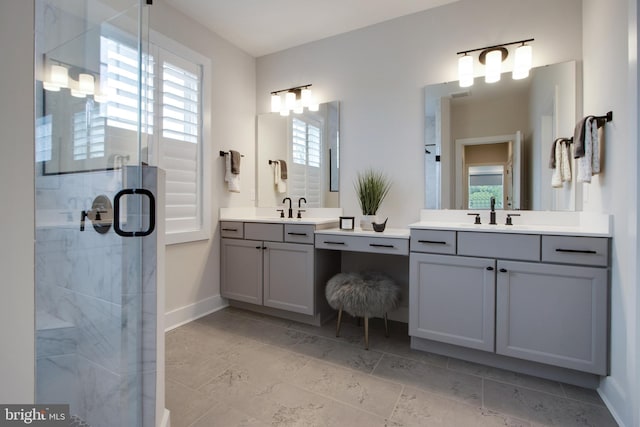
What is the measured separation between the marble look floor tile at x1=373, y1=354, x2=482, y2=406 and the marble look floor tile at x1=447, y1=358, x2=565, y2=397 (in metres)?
0.08

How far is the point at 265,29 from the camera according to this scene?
9.80ft

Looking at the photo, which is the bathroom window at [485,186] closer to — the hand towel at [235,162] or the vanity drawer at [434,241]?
the vanity drawer at [434,241]

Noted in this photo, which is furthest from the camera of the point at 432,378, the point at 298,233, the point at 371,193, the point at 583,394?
the point at 371,193

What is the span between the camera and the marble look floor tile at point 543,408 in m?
1.53

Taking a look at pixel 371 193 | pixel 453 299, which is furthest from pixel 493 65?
pixel 453 299

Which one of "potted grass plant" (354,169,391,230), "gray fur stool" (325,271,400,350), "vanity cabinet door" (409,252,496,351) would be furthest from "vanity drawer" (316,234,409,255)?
"potted grass plant" (354,169,391,230)

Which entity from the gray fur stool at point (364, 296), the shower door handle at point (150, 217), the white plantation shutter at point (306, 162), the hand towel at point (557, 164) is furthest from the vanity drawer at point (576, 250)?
the shower door handle at point (150, 217)

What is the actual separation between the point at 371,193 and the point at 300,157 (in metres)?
0.92

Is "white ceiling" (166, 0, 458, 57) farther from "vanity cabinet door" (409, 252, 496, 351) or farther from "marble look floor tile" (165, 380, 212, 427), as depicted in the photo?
"marble look floor tile" (165, 380, 212, 427)

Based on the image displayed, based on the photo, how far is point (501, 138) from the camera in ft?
7.96

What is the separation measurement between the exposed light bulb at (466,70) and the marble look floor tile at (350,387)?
2305mm

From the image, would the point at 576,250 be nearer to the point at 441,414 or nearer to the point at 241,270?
the point at 441,414

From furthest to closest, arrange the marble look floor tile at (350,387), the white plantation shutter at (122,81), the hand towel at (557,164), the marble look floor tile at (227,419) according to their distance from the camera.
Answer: the hand towel at (557,164), the marble look floor tile at (350,387), the marble look floor tile at (227,419), the white plantation shutter at (122,81)

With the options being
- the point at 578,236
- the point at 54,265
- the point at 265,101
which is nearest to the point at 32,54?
the point at 54,265
